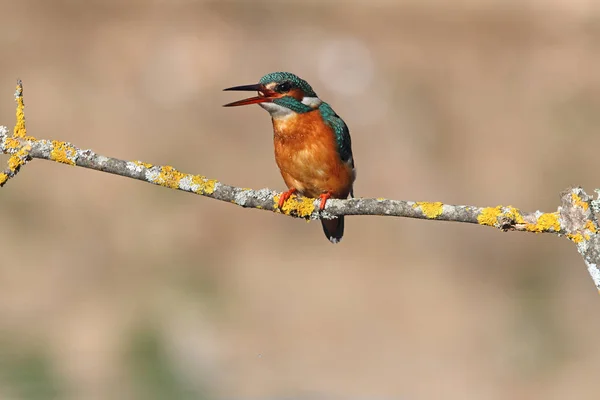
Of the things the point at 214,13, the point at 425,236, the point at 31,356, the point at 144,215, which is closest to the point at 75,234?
the point at 144,215

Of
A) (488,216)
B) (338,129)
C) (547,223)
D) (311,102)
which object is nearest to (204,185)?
(488,216)

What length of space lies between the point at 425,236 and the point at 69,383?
16.9ft

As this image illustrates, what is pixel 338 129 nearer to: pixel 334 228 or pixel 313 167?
pixel 313 167

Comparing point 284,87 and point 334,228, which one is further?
point 334,228

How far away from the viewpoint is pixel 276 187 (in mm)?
10820

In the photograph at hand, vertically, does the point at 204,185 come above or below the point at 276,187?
below

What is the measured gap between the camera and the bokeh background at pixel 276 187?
11.2 meters

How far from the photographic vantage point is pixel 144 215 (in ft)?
36.9

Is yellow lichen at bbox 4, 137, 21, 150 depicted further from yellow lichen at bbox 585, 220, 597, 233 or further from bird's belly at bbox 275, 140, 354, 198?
yellow lichen at bbox 585, 220, 597, 233

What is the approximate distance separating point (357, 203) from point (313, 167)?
1.46 meters

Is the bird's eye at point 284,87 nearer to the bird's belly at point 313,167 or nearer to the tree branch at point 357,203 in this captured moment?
the bird's belly at point 313,167

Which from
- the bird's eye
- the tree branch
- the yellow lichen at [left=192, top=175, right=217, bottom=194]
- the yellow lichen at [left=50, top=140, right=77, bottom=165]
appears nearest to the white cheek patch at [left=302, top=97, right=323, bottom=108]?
the bird's eye

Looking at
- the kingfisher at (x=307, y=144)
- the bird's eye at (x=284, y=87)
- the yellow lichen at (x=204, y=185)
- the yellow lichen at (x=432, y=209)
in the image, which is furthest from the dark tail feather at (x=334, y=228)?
the yellow lichen at (x=432, y=209)

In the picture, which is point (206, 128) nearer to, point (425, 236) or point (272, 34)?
point (272, 34)
